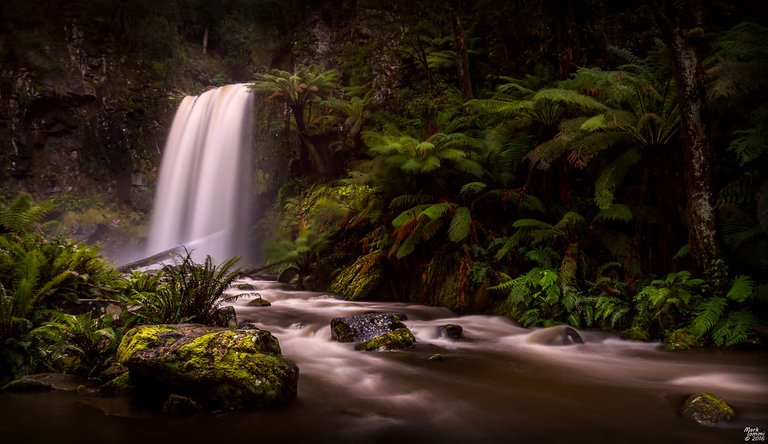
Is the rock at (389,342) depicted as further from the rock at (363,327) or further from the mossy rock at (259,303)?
the mossy rock at (259,303)

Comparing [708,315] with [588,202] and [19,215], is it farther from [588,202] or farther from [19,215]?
[19,215]

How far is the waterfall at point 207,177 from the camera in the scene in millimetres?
17156

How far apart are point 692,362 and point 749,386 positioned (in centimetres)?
68

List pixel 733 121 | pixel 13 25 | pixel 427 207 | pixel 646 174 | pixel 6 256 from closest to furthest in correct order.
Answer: pixel 6 256, pixel 733 121, pixel 646 174, pixel 427 207, pixel 13 25

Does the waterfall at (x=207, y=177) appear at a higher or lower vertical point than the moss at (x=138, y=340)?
higher

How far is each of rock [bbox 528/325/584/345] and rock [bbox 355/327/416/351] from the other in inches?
61.1

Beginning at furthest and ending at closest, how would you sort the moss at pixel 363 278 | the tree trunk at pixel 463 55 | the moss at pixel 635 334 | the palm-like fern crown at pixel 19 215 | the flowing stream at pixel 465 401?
1. the tree trunk at pixel 463 55
2. the moss at pixel 363 278
3. the palm-like fern crown at pixel 19 215
4. the moss at pixel 635 334
5. the flowing stream at pixel 465 401

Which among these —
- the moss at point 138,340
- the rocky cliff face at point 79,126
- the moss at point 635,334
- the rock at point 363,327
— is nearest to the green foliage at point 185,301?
the moss at point 138,340

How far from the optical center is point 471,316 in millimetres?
6820

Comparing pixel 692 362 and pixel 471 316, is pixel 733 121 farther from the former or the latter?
pixel 471 316

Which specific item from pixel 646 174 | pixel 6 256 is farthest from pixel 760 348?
pixel 6 256

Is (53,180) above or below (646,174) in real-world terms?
above

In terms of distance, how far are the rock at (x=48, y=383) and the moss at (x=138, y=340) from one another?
292 mm

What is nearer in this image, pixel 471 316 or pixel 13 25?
pixel 471 316
